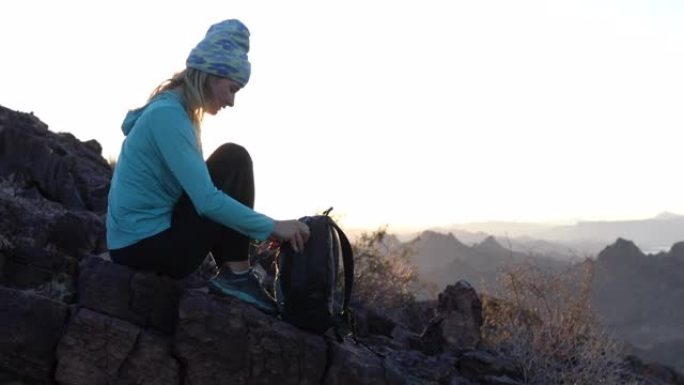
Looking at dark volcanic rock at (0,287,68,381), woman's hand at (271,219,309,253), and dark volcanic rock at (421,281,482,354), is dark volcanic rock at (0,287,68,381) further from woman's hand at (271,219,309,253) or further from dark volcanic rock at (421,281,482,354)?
dark volcanic rock at (421,281,482,354)

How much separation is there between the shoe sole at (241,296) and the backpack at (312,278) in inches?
3.2

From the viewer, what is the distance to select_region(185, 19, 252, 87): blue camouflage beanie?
4023 mm

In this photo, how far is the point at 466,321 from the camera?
Result: 792 cm

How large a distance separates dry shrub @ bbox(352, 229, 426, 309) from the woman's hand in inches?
208

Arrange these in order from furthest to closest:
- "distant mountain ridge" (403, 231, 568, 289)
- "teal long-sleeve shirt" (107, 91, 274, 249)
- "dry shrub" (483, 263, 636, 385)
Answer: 1. "distant mountain ridge" (403, 231, 568, 289)
2. "dry shrub" (483, 263, 636, 385)
3. "teal long-sleeve shirt" (107, 91, 274, 249)

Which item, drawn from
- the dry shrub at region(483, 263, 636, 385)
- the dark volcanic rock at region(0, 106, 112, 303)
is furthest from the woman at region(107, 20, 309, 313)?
the dry shrub at region(483, 263, 636, 385)

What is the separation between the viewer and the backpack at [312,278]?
4.28 m

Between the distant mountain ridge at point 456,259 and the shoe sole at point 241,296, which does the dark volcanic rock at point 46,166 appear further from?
the distant mountain ridge at point 456,259

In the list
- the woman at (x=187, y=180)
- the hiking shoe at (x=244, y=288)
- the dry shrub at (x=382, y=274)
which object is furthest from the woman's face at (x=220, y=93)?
the dry shrub at (x=382, y=274)

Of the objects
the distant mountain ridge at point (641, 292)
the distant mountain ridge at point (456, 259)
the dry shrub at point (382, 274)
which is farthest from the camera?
the distant mountain ridge at point (456, 259)

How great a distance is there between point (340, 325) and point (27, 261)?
267cm

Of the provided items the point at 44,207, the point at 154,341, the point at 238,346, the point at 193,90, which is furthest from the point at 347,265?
the point at 44,207

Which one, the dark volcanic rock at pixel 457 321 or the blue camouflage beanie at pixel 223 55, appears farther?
the dark volcanic rock at pixel 457 321

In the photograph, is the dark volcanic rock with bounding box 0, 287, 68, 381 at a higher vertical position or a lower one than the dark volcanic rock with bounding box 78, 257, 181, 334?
lower
